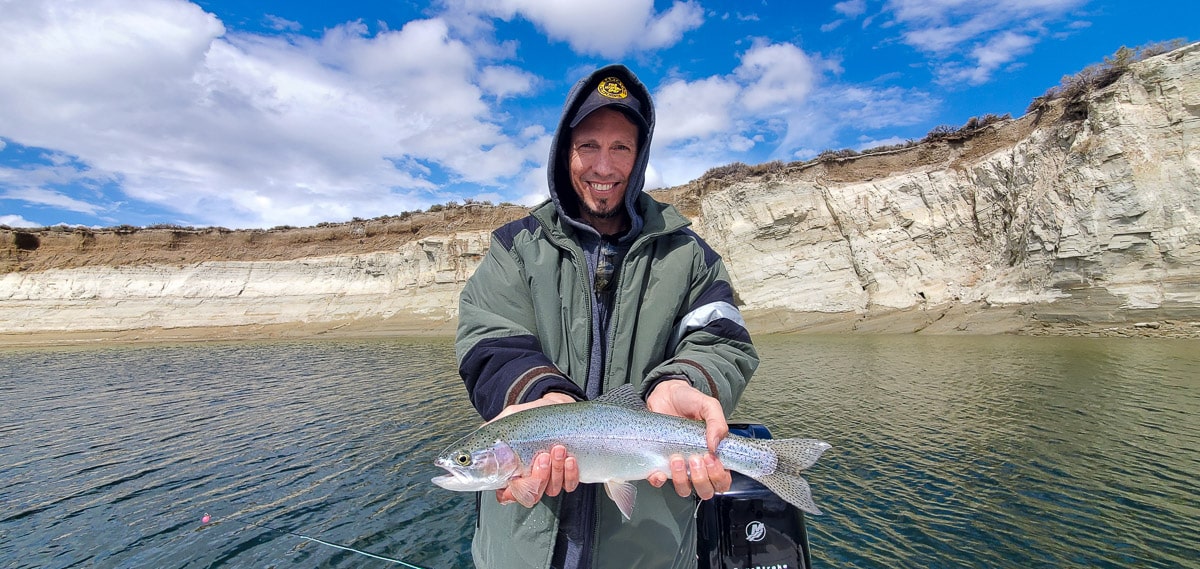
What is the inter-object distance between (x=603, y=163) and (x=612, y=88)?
422 mm

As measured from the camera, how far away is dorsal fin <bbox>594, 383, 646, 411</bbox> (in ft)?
8.39

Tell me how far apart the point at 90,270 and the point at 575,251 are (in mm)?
60502

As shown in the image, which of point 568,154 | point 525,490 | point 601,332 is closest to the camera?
point 525,490

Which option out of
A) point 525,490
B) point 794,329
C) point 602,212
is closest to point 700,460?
point 525,490

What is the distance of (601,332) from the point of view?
9.09ft

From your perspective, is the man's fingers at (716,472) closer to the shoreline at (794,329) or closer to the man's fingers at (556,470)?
the man's fingers at (556,470)

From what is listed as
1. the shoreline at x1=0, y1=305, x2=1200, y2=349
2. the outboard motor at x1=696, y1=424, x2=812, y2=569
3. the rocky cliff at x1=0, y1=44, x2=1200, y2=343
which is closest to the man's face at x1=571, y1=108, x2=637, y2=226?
the outboard motor at x1=696, y1=424, x2=812, y2=569

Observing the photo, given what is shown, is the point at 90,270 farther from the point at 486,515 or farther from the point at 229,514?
the point at 486,515

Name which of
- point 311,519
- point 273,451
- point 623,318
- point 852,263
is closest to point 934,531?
point 623,318

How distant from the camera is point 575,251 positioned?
8.98 feet

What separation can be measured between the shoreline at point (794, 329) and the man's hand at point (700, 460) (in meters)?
27.2

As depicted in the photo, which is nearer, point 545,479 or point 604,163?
point 545,479

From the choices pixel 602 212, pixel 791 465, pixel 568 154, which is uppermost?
pixel 568 154

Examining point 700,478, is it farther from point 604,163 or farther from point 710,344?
point 604,163
